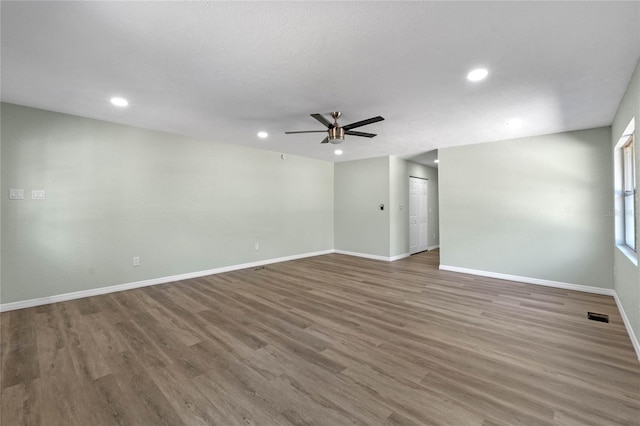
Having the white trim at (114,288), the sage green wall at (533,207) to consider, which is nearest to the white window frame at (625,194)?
the sage green wall at (533,207)

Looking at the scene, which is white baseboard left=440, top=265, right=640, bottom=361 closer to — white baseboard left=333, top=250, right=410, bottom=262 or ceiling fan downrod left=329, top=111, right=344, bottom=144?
white baseboard left=333, top=250, right=410, bottom=262

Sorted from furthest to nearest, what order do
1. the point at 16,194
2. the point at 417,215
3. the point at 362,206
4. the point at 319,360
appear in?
the point at 417,215 < the point at 362,206 < the point at 16,194 < the point at 319,360

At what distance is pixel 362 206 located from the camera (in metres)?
6.84

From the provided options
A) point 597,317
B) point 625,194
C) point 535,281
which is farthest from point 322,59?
point 535,281

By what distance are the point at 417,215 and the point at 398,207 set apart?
3.83ft

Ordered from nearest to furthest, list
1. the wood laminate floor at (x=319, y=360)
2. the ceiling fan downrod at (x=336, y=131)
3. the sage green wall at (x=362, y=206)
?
the wood laminate floor at (x=319, y=360) → the ceiling fan downrod at (x=336, y=131) → the sage green wall at (x=362, y=206)

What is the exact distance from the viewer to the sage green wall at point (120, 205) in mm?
3350

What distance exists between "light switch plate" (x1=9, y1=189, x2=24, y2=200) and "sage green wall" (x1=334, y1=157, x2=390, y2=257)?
5.90 metres

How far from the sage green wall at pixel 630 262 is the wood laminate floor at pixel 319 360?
258 mm

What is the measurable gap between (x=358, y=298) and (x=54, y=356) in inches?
125

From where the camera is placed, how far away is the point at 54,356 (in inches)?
89.0

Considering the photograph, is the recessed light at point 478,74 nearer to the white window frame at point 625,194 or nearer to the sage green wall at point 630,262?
the sage green wall at point 630,262

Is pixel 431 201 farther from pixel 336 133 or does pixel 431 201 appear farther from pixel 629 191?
pixel 336 133

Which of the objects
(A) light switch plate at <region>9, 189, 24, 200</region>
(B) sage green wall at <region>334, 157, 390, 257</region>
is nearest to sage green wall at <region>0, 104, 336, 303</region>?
(A) light switch plate at <region>9, 189, 24, 200</region>
